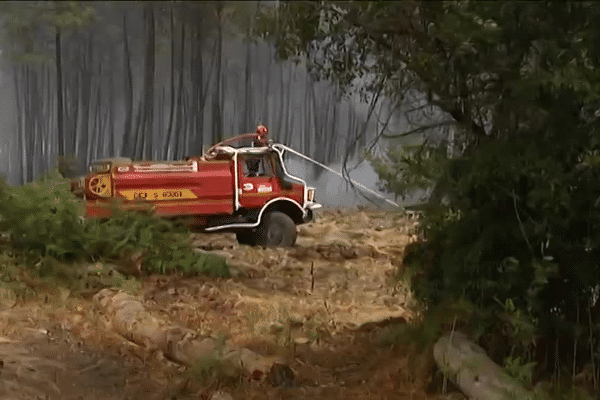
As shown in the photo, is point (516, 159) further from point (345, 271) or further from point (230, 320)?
point (345, 271)

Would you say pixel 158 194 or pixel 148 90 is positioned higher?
pixel 148 90

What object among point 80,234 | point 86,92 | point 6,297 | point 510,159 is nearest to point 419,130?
point 510,159

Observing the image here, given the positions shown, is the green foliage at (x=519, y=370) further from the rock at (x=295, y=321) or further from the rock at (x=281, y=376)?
the rock at (x=295, y=321)

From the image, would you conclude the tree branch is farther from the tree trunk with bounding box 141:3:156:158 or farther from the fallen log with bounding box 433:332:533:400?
the tree trunk with bounding box 141:3:156:158

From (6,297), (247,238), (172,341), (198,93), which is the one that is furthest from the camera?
(198,93)

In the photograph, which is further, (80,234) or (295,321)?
(80,234)

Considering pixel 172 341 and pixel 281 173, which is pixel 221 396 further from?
pixel 281 173

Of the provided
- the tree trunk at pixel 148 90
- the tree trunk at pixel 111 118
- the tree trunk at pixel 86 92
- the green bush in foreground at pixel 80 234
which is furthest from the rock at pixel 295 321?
the tree trunk at pixel 111 118

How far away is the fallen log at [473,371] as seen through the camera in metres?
3.72

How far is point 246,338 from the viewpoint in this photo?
574cm

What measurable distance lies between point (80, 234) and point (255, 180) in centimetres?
354

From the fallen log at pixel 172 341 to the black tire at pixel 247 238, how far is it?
4189 mm

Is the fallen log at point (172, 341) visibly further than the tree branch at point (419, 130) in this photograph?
Yes

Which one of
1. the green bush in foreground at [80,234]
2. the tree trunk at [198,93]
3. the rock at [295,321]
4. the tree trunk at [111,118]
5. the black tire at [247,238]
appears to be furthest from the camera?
the tree trunk at [111,118]
